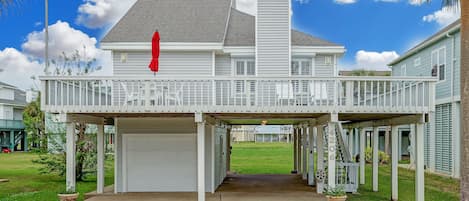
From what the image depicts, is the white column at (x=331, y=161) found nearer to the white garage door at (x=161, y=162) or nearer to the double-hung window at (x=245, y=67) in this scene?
the white garage door at (x=161, y=162)

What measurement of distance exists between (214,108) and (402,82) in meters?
4.61

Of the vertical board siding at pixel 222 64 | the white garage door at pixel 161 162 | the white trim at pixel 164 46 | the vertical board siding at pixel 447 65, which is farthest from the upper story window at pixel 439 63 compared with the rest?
the white garage door at pixel 161 162

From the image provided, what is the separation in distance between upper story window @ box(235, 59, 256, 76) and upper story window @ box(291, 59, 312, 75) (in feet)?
4.25

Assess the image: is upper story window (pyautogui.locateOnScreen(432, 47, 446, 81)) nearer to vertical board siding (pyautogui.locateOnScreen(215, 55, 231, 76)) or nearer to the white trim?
vertical board siding (pyautogui.locateOnScreen(215, 55, 231, 76))

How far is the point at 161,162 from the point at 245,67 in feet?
13.7

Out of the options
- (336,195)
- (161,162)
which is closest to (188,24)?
(161,162)

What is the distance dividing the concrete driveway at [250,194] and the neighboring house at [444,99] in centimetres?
637

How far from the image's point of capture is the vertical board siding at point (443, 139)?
21625 mm

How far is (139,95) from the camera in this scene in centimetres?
1319

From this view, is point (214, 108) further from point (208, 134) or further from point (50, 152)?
point (50, 152)

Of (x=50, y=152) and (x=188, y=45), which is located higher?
(x=188, y=45)

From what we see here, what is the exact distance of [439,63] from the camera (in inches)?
907

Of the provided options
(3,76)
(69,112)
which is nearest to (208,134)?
(69,112)

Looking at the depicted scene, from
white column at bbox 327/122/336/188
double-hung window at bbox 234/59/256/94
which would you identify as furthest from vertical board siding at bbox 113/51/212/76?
white column at bbox 327/122/336/188
